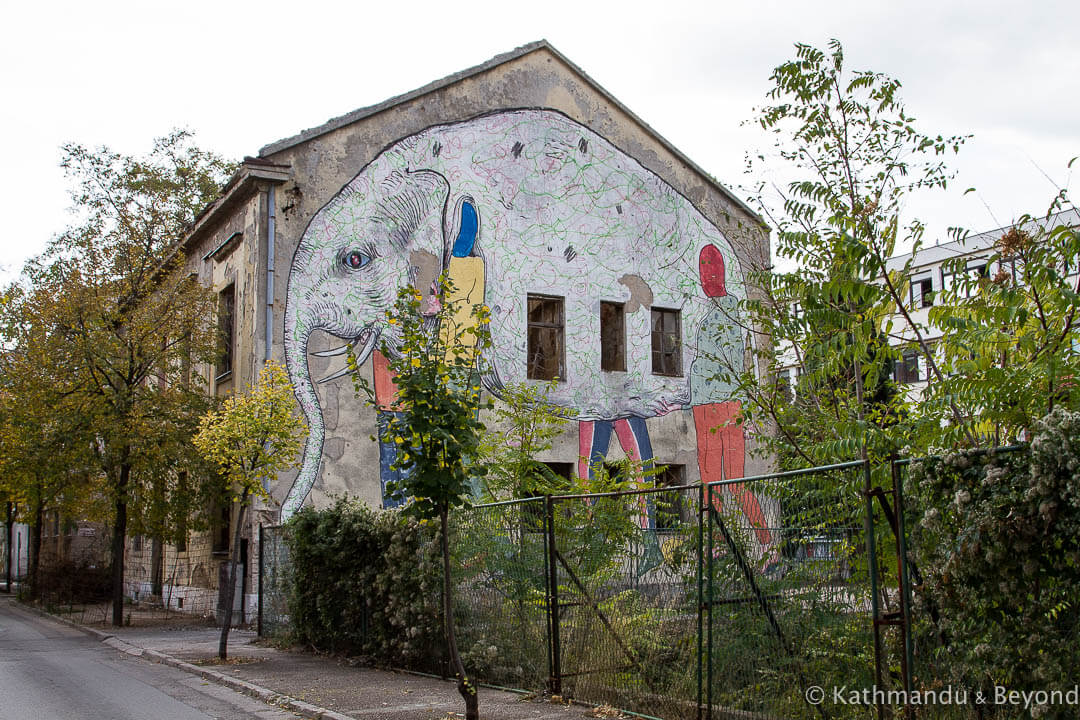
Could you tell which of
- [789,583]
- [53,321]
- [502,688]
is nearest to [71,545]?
[53,321]

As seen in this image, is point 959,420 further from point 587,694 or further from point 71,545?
point 71,545

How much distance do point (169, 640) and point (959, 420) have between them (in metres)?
14.5

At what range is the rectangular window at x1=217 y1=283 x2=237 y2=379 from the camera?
70.5ft

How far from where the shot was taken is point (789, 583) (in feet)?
24.0

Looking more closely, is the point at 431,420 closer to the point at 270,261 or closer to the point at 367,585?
the point at 367,585

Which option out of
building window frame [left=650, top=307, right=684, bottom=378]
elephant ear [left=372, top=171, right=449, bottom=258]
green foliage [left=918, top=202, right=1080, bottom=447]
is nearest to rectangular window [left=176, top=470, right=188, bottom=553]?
elephant ear [left=372, top=171, right=449, bottom=258]

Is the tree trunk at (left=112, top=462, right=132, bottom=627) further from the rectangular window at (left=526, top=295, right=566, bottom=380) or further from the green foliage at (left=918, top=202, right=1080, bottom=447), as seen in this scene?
the green foliage at (left=918, top=202, right=1080, bottom=447)

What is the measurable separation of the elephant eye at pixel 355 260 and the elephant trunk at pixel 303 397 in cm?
133

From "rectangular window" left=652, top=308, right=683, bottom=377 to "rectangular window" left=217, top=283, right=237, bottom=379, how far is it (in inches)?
374

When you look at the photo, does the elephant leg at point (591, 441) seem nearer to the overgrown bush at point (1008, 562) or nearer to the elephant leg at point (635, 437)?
the elephant leg at point (635, 437)

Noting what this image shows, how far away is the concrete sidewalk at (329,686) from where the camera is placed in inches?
369

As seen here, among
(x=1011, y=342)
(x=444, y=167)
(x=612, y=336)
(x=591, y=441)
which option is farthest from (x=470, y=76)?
(x=1011, y=342)

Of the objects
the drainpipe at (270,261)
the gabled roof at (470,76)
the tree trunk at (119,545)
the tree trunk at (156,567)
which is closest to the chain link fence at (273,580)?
the drainpipe at (270,261)

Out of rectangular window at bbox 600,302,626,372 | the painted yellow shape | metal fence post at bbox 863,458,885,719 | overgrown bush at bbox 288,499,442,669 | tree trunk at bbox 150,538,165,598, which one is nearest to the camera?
metal fence post at bbox 863,458,885,719
